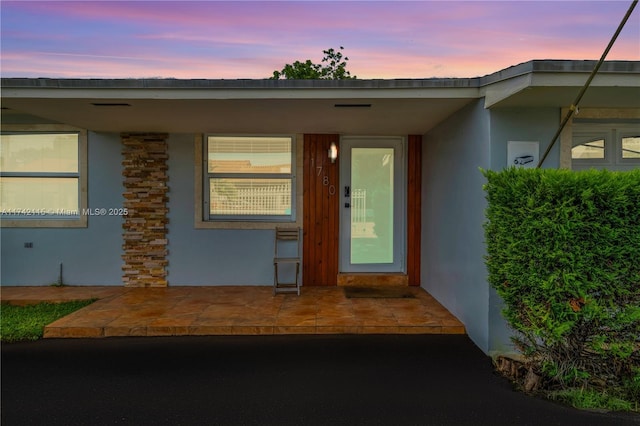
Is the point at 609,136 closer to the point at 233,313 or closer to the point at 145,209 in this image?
the point at 233,313

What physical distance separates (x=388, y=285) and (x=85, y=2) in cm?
650

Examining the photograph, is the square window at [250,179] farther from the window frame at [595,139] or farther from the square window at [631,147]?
the square window at [631,147]

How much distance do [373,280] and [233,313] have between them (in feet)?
7.29

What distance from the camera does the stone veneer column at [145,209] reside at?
5.32 meters

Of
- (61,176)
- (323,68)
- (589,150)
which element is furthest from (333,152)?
(323,68)

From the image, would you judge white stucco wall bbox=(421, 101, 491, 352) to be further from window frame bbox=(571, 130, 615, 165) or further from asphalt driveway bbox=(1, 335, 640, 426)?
window frame bbox=(571, 130, 615, 165)

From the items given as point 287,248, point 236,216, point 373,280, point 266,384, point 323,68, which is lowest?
point 266,384

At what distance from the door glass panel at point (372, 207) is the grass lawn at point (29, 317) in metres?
3.70

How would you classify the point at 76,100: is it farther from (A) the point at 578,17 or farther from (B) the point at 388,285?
(A) the point at 578,17

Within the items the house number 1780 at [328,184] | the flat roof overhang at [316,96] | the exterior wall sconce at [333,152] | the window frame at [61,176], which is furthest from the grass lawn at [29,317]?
the exterior wall sconce at [333,152]

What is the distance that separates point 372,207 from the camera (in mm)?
5578

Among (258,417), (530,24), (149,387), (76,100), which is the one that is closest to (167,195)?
(76,100)

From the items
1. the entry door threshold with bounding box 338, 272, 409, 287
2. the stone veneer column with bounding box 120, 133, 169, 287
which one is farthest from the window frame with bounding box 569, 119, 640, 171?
the stone veneer column with bounding box 120, 133, 169, 287

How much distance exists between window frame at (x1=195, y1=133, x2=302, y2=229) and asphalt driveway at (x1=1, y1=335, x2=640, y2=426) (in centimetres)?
212
